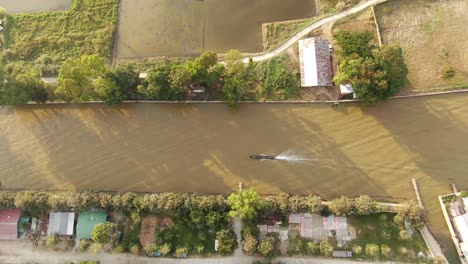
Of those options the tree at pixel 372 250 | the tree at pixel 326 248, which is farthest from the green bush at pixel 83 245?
the tree at pixel 372 250

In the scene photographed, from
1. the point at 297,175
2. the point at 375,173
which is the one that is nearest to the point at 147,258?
the point at 297,175

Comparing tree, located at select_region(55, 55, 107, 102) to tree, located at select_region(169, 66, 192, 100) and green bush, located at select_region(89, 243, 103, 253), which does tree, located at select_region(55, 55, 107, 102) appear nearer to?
tree, located at select_region(169, 66, 192, 100)

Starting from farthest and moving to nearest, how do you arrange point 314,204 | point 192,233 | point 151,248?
point 192,233, point 151,248, point 314,204

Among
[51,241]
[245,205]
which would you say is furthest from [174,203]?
[51,241]

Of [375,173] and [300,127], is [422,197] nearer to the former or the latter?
[375,173]

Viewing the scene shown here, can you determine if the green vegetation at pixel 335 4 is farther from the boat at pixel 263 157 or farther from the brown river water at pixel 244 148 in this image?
the boat at pixel 263 157

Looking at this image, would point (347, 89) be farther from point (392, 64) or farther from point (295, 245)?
point (295, 245)
